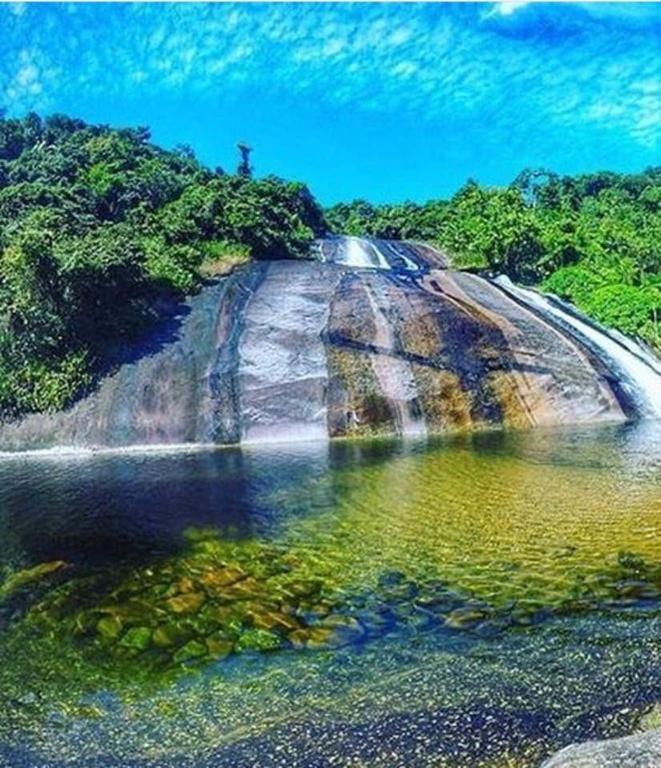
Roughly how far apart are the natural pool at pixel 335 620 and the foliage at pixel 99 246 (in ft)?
37.0

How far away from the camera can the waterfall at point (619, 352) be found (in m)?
26.0

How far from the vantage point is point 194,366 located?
26891 mm

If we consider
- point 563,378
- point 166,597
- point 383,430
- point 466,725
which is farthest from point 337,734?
point 563,378

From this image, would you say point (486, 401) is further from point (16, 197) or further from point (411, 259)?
point (16, 197)

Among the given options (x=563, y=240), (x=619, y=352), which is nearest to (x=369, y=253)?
(x=563, y=240)

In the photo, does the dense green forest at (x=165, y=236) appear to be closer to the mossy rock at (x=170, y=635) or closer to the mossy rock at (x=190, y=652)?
the mossy rock at (x=170, y=635)

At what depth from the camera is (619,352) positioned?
1136 inches

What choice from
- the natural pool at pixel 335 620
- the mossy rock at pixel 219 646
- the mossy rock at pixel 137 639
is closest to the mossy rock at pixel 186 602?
the natural pool at pixel 335 620

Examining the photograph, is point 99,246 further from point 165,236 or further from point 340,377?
point 340,377

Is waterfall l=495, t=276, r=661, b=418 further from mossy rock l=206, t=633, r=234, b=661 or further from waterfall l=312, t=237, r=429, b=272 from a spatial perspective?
mossy rock l=206, t=633, r=234, b=661

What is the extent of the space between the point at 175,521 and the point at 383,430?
1121 centimetres

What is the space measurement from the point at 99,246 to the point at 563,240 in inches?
1037

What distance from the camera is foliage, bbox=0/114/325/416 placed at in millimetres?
26656

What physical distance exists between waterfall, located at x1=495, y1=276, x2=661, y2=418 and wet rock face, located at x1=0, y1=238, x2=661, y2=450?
31 cm
